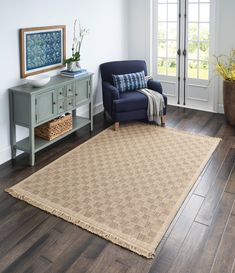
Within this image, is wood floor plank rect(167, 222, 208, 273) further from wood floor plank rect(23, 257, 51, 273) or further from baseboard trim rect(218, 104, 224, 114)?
baseboard trim rect(218, 104, 224, 114)

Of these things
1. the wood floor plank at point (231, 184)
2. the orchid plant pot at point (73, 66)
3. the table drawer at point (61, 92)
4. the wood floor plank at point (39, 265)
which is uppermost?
the orchid plant pot at point (73, 66)

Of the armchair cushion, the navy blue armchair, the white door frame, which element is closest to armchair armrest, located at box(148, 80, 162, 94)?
the navy blue armchair

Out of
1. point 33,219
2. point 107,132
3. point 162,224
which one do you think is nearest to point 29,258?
point 33,219

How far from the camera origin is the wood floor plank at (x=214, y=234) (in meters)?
2.48

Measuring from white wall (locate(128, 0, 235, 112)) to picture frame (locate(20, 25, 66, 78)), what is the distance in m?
1.90

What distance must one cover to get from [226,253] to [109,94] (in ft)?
9.68

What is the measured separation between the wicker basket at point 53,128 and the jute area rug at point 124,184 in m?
0.30

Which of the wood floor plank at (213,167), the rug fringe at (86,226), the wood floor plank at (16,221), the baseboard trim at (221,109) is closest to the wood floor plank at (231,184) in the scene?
the wood floor plank at (213,167)

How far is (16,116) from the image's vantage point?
4004 millimetres

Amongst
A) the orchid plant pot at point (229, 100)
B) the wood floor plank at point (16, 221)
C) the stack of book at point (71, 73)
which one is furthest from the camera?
the orchid plant pot at point (229, 100)

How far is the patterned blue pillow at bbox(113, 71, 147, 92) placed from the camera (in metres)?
5.18

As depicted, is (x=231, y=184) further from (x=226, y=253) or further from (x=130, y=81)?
(x=130, y=81)

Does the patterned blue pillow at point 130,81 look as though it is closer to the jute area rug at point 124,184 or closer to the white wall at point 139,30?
the jute area rug at point 124,184

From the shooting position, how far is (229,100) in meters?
5.19
